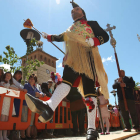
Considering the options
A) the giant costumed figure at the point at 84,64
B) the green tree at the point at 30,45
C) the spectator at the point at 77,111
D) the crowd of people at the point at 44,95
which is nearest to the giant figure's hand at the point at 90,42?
the giant costumed figure at the point at 84,64

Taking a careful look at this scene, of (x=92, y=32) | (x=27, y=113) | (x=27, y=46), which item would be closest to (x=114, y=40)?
(x=92, y=32)

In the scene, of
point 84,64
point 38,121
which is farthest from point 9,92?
point 84,64

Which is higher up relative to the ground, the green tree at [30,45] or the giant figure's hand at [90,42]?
the green tree at [30,45]

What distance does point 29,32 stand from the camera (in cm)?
884

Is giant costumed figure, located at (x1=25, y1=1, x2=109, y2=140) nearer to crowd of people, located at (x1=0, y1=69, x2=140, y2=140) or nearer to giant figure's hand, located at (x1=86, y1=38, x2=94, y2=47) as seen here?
giant figure's hand, located at (x1=86, y1=38, x2=94, y2=47)

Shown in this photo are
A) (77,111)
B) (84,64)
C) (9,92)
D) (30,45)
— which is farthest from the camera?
(30,45)

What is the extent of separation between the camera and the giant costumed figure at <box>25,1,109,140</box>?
170cm

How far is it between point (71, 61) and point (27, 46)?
7.08 metres

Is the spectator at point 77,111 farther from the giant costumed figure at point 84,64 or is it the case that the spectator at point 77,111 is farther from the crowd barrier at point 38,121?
the giant costumed figure at point 84,64

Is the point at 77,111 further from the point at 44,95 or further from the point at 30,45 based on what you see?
the point at 30,45

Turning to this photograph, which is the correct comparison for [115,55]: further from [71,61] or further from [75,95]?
[71,61]

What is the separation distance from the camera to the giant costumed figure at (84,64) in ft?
5.59

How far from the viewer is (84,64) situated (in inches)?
73.7

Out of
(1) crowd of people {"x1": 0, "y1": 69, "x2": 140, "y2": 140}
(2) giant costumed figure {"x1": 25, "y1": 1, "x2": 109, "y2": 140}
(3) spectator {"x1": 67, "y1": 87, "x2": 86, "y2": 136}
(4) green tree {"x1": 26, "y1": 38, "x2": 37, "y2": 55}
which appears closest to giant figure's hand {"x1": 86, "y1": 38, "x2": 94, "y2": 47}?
(2) giant costumed figure {"x1": 25, "y1": 1, "x2": 109, "y2": 140}
